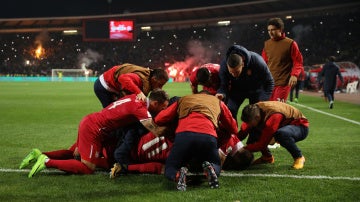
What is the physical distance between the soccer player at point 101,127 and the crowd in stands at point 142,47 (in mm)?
51201

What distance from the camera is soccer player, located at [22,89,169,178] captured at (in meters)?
5.16

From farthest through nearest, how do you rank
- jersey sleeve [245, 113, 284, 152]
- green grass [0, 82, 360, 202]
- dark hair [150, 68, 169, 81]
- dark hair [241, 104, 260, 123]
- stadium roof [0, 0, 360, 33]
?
stadium roof [0, 0, 360, 33], dark hair [150, 68, 169, 81], jersey sleeve [245, 113, 284, 152], dark hair [241, 104, 260, 123], green grass [0, 82, 360, 202]

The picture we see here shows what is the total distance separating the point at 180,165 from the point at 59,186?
49.7 inches

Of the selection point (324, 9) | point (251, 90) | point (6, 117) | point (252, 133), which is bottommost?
point (6, 117)

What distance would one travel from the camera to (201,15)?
61188 mm

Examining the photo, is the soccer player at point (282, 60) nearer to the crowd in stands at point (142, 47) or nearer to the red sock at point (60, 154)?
the red sock at point (60, 154)

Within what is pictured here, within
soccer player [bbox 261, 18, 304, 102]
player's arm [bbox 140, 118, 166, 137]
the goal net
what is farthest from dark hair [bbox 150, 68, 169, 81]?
the goal net

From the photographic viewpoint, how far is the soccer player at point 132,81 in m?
5.96

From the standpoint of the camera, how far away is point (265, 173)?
17.6 feet

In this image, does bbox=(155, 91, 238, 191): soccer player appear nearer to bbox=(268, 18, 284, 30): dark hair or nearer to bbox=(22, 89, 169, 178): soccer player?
bbox=(22, 89, 169, 178): soccer player

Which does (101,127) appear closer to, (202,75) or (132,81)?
(132,81)

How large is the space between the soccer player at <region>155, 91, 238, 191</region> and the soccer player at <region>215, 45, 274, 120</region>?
1.19 meters

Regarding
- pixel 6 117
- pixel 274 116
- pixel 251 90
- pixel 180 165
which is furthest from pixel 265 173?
pixel 6 117

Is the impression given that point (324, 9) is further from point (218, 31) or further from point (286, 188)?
point (286, 188)
